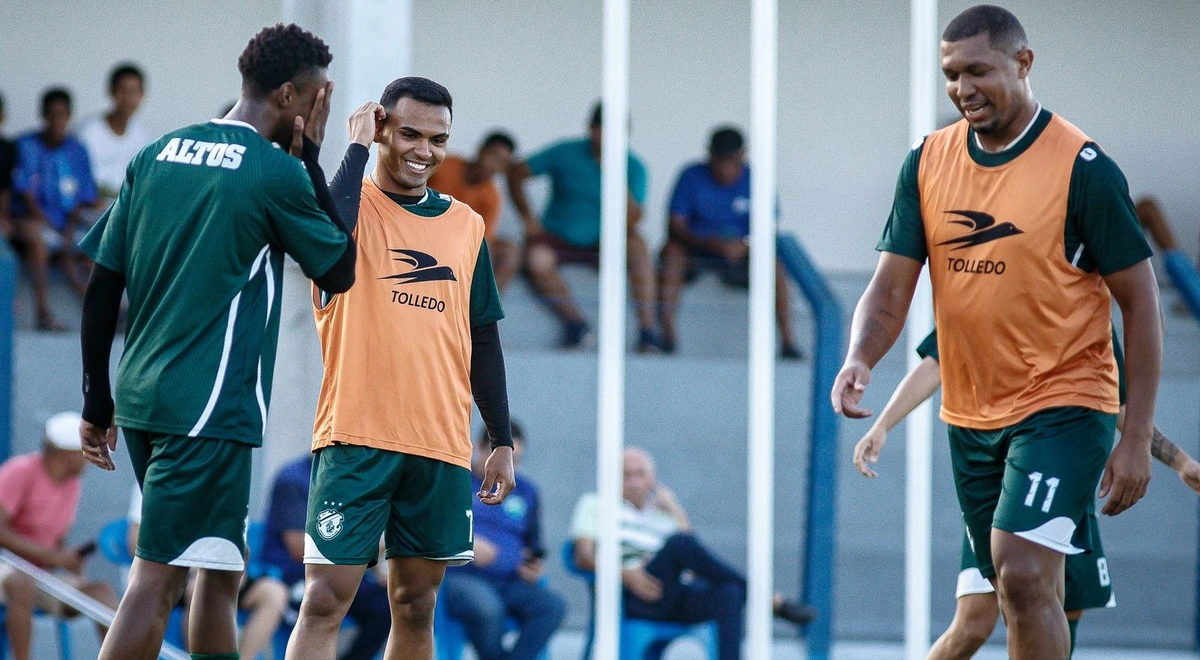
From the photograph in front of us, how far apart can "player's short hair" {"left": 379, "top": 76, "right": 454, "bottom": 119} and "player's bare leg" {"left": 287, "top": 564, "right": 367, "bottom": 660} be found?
1187mm

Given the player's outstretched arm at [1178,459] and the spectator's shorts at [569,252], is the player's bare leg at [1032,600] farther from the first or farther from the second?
the spectator's shorts at [569,252]

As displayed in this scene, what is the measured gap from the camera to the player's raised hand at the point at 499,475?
3.87 m

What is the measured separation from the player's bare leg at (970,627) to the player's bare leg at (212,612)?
198 cm

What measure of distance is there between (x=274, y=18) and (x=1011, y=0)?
5.34 m

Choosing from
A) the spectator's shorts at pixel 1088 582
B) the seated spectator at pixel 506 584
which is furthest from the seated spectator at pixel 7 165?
the spectator's shorts at pixel 1088 582

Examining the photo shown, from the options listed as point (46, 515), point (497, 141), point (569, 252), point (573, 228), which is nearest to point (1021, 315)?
point (569, 252)

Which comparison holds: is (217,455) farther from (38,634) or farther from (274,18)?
(274,18)

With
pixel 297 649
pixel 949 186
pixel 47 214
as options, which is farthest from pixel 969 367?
pixel 47 214

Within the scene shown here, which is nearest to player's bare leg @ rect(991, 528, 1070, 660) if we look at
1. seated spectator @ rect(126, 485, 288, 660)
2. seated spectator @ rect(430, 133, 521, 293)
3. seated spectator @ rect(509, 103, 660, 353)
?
seated spectator @ rect(126, 485, 288, 660)

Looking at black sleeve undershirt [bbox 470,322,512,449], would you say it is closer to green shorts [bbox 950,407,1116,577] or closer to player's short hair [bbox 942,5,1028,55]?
green shorts [bbox 950,407,1116,577]

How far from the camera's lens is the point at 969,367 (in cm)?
382

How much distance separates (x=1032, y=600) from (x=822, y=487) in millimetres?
3943

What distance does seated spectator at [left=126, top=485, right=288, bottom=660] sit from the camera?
22.4 feet

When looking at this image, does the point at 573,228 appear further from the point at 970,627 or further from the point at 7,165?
the point at 970,627
